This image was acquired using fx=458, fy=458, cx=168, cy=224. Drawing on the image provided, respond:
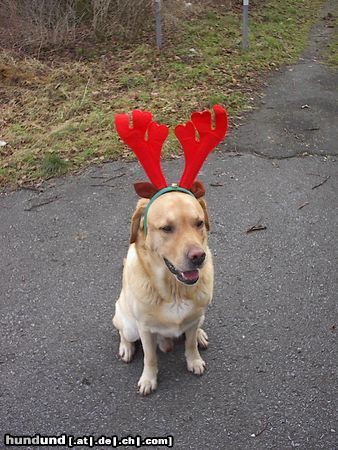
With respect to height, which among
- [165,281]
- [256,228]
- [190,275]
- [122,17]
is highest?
[190,275]

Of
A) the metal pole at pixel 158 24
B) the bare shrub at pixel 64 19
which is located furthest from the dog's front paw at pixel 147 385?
the bare shrub at pixel 64 19

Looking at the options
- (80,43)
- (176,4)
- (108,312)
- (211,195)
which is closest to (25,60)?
(80,43)

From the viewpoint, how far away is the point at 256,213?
13.4 ft

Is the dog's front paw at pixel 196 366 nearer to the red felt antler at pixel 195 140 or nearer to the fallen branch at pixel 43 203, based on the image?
the red felt antler at pixel 195 140

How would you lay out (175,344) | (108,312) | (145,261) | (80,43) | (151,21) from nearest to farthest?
(145,261) < (175,344) < (108,312) < (80,43) < (151,21)

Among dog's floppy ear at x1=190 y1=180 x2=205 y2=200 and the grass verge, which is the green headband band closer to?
dog's floppy ear at x1=190 y1=180 x2=205 y2=200

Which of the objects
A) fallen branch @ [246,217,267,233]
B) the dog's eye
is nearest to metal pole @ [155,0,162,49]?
fallen branch @ [246,217,267,233]

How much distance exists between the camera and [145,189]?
221 centimetres

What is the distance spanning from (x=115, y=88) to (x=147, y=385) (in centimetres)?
450

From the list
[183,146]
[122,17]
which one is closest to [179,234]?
[183,146]

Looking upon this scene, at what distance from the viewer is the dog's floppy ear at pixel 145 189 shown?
219cm

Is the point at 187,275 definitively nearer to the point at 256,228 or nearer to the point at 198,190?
the point at 198,190

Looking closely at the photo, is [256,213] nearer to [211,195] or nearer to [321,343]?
[211,195]

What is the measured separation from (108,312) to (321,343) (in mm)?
1413
